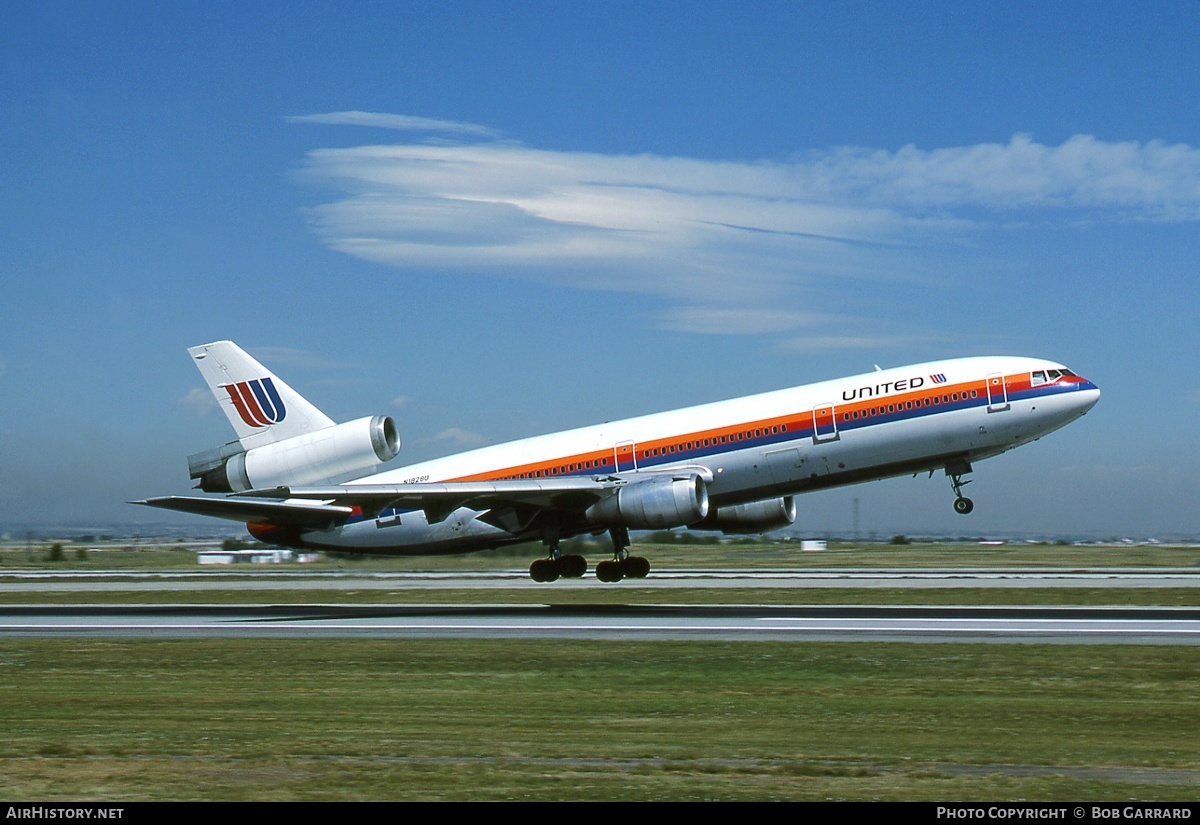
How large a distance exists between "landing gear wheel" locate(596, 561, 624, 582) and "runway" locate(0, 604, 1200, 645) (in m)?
6.31

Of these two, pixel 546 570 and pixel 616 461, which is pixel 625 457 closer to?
pixel 616 461

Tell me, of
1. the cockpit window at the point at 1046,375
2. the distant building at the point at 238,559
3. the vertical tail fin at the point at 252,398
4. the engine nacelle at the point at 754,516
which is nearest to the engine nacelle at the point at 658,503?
the engine nacelle at the point at 754,516

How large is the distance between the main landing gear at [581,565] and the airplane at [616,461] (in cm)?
6

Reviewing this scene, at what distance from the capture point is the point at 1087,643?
86.5 ft

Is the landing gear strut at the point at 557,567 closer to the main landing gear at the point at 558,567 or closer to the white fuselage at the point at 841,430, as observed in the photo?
the main landing gear at the point at 558,567

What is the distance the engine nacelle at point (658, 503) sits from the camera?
38.9 m

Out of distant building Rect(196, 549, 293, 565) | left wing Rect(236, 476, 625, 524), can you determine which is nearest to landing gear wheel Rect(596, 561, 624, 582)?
left wing Rect(236, 476, 625, 524)

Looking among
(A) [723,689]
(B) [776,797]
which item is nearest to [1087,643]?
(A) [723,689]

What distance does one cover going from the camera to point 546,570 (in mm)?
44750

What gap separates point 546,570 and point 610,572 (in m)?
2.62

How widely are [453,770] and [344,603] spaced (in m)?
31.6

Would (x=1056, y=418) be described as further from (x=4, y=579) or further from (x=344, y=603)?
(x=4, y=579)

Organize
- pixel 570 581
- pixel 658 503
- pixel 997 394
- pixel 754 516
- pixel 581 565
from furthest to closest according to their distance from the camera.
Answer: pixel 570 581, pixel 754 516, pixel 581 565, pixel 658 503, pixel 997 394

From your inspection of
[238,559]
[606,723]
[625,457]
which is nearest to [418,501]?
[625,457]
